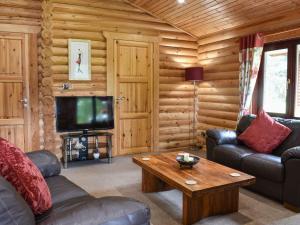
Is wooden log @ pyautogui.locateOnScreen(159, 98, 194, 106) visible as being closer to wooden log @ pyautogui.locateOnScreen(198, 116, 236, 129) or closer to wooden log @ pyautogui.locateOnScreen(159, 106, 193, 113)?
wooden log @ pyautogui.locateOnScreen(159, 106, 193, 113)

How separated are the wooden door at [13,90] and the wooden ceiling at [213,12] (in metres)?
2.27

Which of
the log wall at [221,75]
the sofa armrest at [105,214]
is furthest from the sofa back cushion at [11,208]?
the log wall at [221,75]

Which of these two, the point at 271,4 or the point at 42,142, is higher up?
the point at 271,4

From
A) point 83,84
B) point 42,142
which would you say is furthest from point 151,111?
point 42,142

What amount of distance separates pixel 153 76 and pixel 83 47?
1.47 metres

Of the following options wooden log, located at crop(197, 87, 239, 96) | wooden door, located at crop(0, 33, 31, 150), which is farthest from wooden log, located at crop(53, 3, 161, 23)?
wooden log, located at crop(197, 87, 239, 96)

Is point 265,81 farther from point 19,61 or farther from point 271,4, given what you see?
point 19,61

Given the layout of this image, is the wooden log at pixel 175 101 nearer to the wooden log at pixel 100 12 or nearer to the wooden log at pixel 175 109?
the wooden log at pixel 175 109

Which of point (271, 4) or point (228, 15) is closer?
point (271, 4)

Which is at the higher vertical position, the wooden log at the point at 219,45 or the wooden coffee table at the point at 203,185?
the wooden log at the point at 219,45

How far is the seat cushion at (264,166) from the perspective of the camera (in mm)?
3172

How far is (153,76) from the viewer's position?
18.9 ft

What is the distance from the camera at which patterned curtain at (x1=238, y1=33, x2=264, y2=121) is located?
4.68m

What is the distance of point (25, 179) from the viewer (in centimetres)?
169
